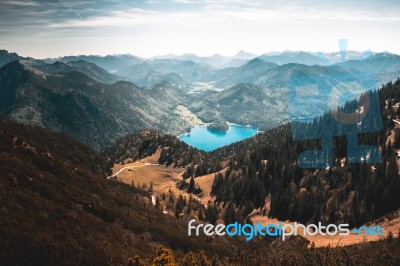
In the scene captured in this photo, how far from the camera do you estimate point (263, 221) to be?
149000 mm

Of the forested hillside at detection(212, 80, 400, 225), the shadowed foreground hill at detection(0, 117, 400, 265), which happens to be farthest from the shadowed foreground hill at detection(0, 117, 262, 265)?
the forested hillside at detection(212, 80, 400, 225)

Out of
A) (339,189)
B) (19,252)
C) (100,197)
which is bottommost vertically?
(339,189)

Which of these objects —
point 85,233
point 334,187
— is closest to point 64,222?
point 85,233

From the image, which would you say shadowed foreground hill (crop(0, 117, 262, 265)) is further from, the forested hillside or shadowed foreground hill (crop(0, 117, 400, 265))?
the forested hillside

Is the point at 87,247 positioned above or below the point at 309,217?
above

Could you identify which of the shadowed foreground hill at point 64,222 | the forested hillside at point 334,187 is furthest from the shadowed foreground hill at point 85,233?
the forested hillside at point 334,187

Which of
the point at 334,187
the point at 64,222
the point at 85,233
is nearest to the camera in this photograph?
the point at 64,222

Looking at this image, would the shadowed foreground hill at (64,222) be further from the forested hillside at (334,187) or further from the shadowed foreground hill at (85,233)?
the forested hillside at (334,187)

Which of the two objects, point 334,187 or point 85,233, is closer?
point 85,233

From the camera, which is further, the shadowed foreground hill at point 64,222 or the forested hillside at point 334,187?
the forested hillside at point 334,187

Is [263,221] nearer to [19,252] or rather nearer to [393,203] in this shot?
[393,203]

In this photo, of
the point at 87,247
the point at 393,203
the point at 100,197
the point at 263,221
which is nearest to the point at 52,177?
the point at 100,197

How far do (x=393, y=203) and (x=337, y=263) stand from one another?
65620 mm

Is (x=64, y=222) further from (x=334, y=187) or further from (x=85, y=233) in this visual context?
(x=334, y=187)
